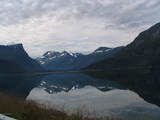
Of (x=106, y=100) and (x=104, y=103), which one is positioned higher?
(x=104, y=103)

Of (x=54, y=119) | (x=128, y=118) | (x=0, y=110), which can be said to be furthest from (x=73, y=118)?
(x=128, y=118)

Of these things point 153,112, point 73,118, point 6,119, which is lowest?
point 153,112

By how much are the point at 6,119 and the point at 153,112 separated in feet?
56.1

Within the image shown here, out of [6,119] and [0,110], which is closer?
[6,119]

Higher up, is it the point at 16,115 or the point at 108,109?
the point at 16,115

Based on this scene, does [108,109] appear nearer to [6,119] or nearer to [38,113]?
[38,113]

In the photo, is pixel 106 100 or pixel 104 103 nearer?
pixel 104 103

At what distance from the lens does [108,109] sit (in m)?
25.1

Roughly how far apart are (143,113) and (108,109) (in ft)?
11.5

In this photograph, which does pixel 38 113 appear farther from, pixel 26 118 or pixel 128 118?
pixel 128 118

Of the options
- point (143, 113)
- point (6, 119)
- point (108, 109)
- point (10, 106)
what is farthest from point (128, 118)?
point (6, 119)

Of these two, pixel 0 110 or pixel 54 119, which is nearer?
pixel 54 119

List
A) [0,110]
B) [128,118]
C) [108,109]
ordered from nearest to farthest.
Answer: [0,110], [128,118], [108,109]

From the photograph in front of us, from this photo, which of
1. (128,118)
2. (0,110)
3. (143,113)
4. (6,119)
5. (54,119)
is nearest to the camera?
(6,119)
